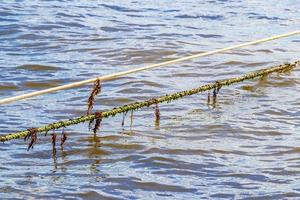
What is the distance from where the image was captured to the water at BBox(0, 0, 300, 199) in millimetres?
5105

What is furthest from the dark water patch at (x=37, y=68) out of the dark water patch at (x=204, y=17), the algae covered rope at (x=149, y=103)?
the dark water patch at (x=204, y=17)

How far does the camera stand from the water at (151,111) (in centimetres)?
511

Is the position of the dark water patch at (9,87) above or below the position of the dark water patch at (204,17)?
below

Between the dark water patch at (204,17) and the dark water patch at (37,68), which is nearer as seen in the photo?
the dark water patch at (37,68)

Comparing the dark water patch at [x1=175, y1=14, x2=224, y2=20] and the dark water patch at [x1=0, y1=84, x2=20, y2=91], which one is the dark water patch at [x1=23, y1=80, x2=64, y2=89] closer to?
the dark water patch at [x1=0, y1=84, x2=20, y2=91]

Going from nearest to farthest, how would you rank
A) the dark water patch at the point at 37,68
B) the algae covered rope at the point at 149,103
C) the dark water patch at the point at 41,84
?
the algae covered rope at the point at 149,103
the dark water patch at the point at 41,84
the dark water patch at the point at 37,68

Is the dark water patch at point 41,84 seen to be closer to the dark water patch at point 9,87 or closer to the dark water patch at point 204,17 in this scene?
Answer: the dark water patch at point 9,87

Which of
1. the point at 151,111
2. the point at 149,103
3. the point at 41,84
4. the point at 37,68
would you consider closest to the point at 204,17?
the point at 37,68

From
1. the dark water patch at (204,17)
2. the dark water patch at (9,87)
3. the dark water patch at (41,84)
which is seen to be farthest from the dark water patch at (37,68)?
the dark water patch at (204,17)

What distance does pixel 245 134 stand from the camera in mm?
6125

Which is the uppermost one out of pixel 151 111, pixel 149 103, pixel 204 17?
pixel 204 17

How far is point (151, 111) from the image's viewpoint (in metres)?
6.68

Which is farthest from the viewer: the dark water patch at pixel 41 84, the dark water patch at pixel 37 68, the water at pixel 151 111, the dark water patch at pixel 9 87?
the dark water patch at pixel 37 68

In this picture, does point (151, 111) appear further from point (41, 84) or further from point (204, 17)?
point (204, 17)
